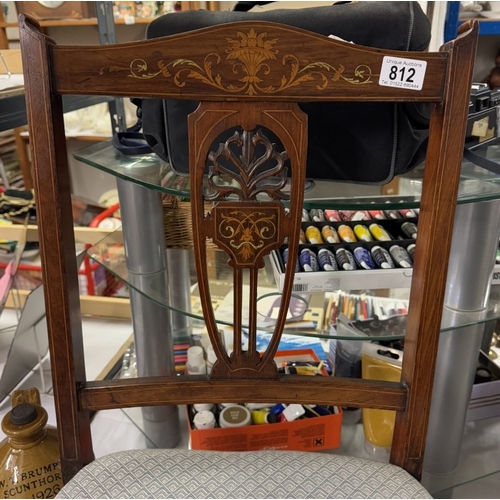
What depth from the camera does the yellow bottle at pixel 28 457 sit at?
753mm

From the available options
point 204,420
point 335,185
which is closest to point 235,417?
point 204,420

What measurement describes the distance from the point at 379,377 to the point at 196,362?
0.39 meters

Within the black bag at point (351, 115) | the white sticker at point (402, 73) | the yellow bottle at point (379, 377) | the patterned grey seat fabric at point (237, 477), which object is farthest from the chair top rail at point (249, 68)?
the yellow bottle at point (379, 377)

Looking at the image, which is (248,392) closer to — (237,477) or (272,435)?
(237,477)

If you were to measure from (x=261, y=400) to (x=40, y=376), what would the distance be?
0.95m

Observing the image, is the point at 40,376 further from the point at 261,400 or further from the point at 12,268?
the point at 261,400

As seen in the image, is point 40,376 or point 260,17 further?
point 40,376

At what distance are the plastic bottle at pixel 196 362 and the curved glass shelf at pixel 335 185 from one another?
0.46 m

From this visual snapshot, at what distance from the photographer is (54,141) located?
49 centimetres

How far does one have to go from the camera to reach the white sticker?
46 cm

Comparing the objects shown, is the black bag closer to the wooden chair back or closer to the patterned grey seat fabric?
the wooden chair back

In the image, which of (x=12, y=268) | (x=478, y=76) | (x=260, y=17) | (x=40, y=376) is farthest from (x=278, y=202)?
(x=478, y=76)

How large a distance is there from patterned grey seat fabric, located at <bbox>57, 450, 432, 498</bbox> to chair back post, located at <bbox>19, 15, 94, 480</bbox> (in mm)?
50

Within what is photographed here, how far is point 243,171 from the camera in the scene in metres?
0.50
